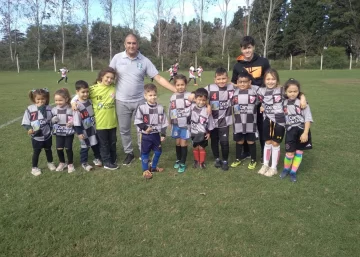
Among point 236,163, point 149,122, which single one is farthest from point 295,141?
point 149,122

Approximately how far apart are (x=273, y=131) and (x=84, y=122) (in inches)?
111

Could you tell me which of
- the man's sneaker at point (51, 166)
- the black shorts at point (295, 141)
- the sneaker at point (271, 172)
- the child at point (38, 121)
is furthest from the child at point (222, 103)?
the man's sneaker at point (51, 166)

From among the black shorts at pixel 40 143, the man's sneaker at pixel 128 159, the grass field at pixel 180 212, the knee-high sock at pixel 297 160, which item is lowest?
the grass field at pixel 180 212

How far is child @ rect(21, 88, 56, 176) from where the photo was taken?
177 inches

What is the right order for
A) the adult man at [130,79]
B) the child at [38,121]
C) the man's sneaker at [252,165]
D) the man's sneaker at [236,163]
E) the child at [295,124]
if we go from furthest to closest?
the man's sneaker at [236,163]
the man's sneaker at [252,165]
the adult man at [130,79]
the child at [38,121]
the child at [295,124]

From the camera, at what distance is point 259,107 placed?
5.00 meters

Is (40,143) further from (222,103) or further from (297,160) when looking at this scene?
(297,160)

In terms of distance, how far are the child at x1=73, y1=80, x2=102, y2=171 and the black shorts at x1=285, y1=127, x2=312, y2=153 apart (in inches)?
115

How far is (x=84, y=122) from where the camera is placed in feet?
15.5

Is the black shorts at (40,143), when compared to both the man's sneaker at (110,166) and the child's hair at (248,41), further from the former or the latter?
the child's hair at (248,41)

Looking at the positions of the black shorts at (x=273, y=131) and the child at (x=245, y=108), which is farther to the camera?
the child at (x=245, y=108)

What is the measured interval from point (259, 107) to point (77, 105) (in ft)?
9.22

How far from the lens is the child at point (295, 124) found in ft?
14.1

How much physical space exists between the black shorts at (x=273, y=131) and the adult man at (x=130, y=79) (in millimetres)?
1476
